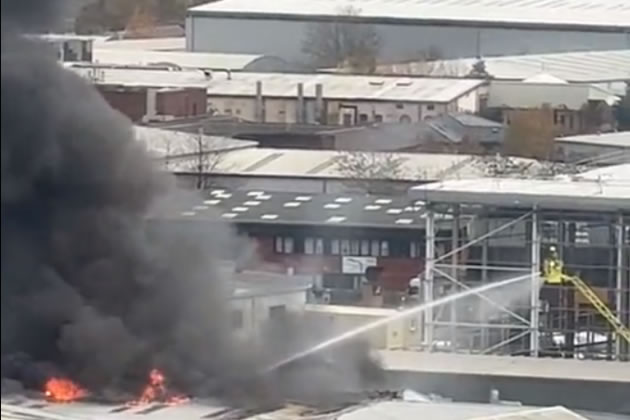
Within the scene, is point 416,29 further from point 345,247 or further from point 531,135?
point 345,247

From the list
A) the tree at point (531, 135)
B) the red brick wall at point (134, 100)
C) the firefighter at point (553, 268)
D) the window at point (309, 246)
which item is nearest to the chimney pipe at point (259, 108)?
the red brick wall at point (134, 100)

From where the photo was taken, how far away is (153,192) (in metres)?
9.48

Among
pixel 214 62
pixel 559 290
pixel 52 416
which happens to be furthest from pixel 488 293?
pixel 214 62

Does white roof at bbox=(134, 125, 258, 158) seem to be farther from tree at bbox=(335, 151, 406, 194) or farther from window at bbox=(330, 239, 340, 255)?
window at bbox=(330, 239, 340, 255)

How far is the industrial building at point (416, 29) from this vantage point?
118 feet

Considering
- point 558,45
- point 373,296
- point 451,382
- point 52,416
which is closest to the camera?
point 52,416

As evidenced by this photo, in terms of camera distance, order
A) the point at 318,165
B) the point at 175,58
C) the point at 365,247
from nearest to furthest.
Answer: the point at 365,247, the point at 318,165, the point at 175,58

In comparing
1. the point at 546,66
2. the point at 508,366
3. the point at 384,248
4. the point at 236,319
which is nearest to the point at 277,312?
the point at 236,319

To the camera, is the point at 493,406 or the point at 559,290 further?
the point at 559,290

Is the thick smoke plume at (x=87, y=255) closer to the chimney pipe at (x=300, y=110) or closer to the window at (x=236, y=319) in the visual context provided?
the window at (x=236, y=319)

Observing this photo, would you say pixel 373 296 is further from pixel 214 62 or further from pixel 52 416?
pixel 214 62

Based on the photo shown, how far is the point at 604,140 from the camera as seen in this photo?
26.4 metres

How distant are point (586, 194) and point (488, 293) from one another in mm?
916

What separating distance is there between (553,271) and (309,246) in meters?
4.21
